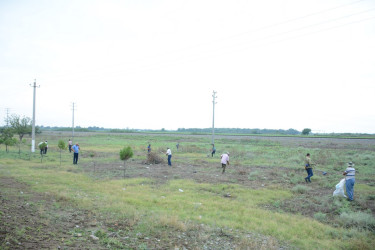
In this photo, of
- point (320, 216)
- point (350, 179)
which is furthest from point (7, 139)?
point (350, 179)

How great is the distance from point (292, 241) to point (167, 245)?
11.8 feet

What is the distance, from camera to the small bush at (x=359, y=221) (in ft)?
28.0

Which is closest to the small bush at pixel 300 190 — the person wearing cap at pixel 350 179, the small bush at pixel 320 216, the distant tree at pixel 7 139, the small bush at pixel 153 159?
the person wearing cap at pixel 350 179

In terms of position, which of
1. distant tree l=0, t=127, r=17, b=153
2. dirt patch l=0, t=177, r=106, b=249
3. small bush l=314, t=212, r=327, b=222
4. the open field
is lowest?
small bush l=314, t=212, r=327, b=222

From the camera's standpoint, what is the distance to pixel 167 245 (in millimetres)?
6379

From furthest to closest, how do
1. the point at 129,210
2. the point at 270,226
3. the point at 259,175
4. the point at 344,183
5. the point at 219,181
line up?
the point at 259,175 < the point at 219,181 < the point at 344,183 < the point at 129,210 < the point at 270,226

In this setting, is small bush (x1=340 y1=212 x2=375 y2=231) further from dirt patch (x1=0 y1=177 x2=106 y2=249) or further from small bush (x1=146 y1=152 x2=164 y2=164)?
small bush (x1=146 y1=152 x2=164 y2=164)

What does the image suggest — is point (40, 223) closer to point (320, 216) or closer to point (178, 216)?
point (178, 216)

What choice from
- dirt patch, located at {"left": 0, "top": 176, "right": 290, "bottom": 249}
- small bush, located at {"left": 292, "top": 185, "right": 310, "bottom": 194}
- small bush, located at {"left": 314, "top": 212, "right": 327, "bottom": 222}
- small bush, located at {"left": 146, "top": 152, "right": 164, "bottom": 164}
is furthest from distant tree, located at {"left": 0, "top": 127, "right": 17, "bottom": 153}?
small bush, located at {"left": 314, "top": 212, "right": 327, "bottom": 222}

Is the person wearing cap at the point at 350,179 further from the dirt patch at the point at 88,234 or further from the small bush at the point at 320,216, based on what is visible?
the dirt patch at the point at 88,234

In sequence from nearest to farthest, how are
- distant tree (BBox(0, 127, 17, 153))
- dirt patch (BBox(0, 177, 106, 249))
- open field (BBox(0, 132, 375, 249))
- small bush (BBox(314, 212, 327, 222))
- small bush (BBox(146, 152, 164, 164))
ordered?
dirt patch (BBox(0, 177, 106, 249))
open field (BBox(0, 132, 375, 249))
small bush (BBox(314, 212, 327, 222))
small bush (BBox(146, 152, 164, 164))
distant tree (BBox(0, 127, 17, 153))

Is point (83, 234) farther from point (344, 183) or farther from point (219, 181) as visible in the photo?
point (344, 183)

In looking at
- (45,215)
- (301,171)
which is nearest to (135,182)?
(45,215)

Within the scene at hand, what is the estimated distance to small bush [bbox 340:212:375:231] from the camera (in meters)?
8.54
